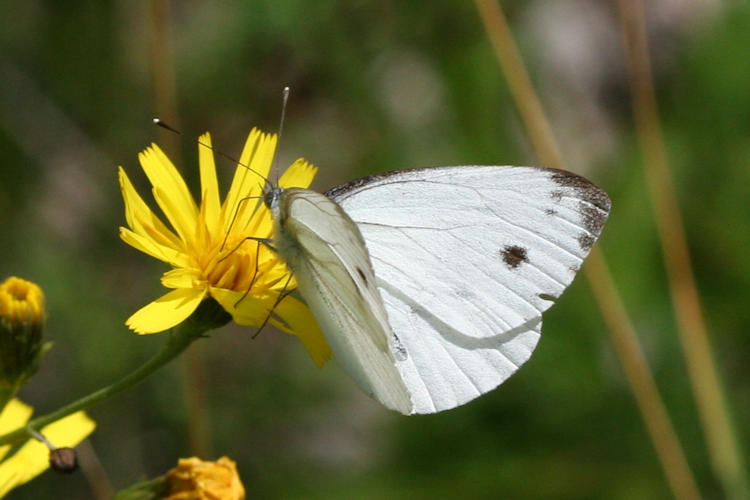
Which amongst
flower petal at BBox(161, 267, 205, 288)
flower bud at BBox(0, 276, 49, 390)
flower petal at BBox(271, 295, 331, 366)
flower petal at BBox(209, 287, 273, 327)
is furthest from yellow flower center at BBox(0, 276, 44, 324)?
flower petal at BBox(271, 295, 331, 366)

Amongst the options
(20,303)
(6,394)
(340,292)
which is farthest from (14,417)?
(340,292)

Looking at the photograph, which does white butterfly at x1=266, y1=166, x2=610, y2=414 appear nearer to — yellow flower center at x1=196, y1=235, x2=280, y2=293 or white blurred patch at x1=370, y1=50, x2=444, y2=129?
yellow flower center at x1=196, y1=235, x2=280, y2=293

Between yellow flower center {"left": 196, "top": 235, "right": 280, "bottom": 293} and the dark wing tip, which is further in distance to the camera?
the dark wing tip

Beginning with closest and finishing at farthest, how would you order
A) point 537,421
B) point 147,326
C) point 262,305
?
point 147,326 → point 262,305 → point 537,421

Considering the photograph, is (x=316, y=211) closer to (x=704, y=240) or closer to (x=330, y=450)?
(x=704, y=240)

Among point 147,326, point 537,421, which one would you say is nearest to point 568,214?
point 147,326

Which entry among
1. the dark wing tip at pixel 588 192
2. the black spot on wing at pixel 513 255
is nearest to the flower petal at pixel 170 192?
the black spot on wing at pixel 513 255
